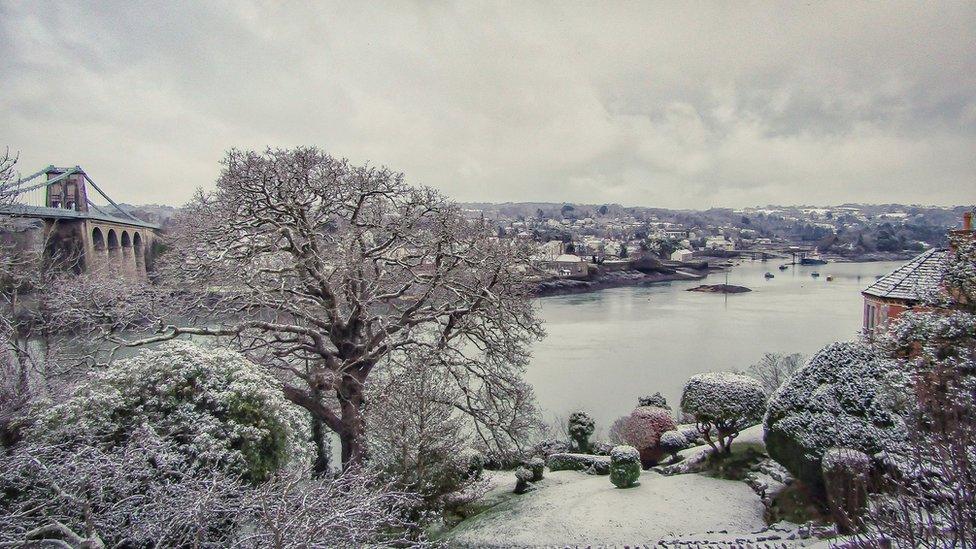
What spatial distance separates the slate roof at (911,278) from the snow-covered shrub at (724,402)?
4987mm

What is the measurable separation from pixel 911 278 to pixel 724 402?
21.7ft

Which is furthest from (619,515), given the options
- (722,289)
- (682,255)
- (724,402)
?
(682,255)

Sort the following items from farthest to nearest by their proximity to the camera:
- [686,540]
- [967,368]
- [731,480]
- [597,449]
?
[597,449]
[731,480]
[967,368]
[686,540]

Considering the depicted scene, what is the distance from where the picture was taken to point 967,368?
749cm

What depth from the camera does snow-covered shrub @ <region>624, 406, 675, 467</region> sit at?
37.5 feet

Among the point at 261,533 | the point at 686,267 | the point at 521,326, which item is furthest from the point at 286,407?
the point at 686,267

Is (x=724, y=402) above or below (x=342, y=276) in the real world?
below

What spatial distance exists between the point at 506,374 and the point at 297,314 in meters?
4.10

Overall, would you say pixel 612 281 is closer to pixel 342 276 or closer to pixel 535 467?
pixel 535 467

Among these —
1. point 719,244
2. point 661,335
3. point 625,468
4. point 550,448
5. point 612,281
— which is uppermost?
point 719,244

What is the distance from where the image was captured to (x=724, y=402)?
32.0 feet

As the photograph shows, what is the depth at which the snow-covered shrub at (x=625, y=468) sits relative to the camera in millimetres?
9266

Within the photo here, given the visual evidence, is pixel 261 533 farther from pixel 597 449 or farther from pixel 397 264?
pixel 597 449

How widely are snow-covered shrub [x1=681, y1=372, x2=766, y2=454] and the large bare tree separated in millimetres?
3056
